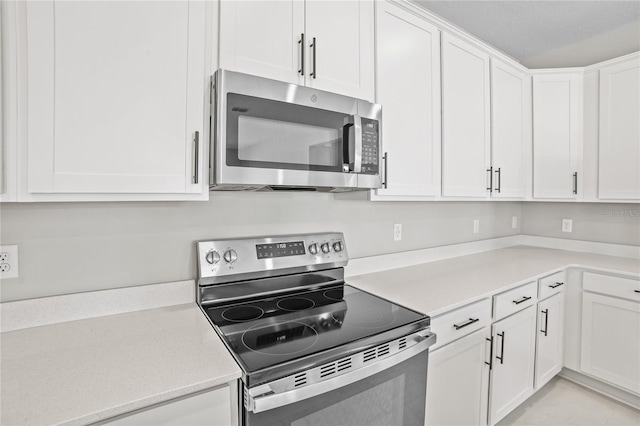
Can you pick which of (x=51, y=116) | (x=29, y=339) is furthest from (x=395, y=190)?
(x=29, y=339)

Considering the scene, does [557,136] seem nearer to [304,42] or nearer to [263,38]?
[304,42]

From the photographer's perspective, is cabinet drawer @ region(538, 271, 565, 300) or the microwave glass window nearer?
the microwave glass window

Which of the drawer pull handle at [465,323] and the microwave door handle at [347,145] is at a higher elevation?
the microwave door handle at [347,145]

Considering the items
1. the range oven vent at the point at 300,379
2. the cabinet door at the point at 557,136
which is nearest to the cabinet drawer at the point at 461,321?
the range oven vent at the point at 300,379

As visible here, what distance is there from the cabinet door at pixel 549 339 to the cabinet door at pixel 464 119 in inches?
33.2

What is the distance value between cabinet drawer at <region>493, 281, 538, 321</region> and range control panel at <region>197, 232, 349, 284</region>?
0.82 meters

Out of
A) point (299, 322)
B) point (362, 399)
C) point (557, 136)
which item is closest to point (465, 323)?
point (362, 399)

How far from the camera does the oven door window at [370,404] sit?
916 millimetres

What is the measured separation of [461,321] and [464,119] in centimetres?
126

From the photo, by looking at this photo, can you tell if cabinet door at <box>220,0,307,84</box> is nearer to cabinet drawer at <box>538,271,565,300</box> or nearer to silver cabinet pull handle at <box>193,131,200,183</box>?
silver cabinet pull handle at <box>193,131,200,183</box>

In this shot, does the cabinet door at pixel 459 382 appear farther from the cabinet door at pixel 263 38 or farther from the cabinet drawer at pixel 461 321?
the cabinet door at pixel 263 38

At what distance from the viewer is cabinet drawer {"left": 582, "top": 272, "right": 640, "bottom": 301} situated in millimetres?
2002

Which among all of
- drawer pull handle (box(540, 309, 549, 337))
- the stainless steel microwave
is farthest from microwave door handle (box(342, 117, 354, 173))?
drawer pull handle (box(540, 309, 549, 337))

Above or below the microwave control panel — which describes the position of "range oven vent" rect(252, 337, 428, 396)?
below
